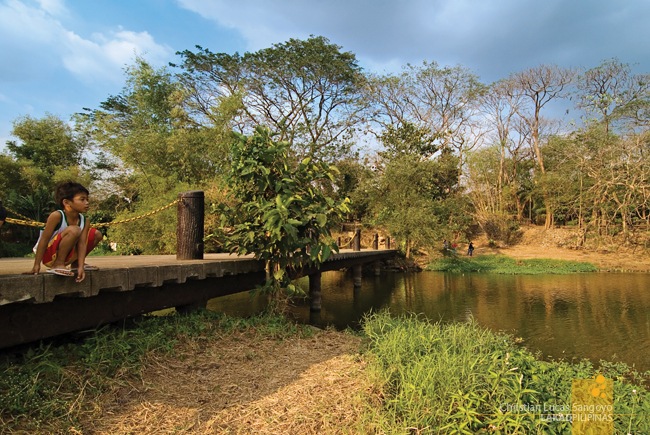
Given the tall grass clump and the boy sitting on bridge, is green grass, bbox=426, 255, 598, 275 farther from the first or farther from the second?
the boy sitting on bridge

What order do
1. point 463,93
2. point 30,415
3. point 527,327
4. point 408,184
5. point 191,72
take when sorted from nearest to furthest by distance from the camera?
point 30,415 → point 527,327 → point 408,184 → point 191,72 → point 463,93

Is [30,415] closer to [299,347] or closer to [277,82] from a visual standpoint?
[299,347]

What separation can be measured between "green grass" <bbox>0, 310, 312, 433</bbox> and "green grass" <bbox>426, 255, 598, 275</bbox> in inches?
731

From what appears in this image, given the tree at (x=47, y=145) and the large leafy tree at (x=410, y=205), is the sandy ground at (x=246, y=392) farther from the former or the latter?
the tree at (x=47, y=145)

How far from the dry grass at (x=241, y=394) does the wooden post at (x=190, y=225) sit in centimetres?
163

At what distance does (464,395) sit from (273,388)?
1448 millimetres

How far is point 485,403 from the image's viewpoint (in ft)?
9.23

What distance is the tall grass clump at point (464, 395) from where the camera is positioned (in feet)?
8.68

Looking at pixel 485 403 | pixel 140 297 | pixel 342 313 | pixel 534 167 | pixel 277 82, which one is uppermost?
pixel 277 82

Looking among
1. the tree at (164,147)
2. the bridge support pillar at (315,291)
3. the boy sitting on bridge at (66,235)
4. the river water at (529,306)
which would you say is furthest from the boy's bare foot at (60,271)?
the tree at (164,147)

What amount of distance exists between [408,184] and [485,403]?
19.4 m

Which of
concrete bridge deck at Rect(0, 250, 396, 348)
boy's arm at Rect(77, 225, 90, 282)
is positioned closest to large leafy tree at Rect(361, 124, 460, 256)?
concrete bridge deck at Rect(0, 250, 396, 348)

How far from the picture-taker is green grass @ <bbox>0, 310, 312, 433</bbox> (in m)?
2.42

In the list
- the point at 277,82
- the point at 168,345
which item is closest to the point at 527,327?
the point at 168,345
